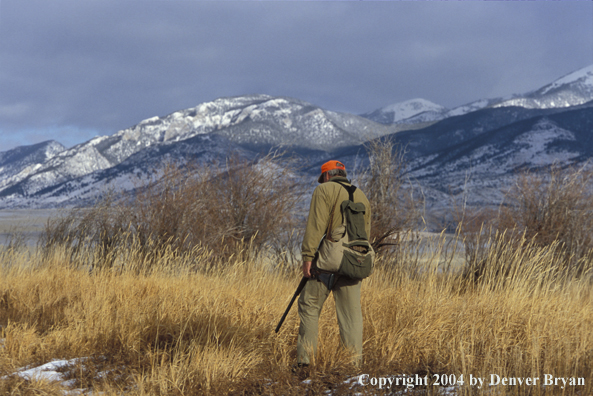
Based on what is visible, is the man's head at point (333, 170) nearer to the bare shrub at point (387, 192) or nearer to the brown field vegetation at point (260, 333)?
the brown field vegetation at point (260, 333)

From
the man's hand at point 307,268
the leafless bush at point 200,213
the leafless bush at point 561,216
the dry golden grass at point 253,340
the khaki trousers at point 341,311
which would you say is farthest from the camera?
the leafless bush at point 561,216

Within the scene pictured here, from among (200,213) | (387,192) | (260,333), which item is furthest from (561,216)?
(260,333)

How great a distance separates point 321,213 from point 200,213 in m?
6.35

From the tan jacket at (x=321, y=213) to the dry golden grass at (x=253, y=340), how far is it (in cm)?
98

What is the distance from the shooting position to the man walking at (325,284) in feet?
12.8

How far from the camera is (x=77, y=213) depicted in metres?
10.7

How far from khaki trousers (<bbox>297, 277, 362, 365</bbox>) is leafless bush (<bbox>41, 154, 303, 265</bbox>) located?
5.05m

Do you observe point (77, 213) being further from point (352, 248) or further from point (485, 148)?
point (485, 148)

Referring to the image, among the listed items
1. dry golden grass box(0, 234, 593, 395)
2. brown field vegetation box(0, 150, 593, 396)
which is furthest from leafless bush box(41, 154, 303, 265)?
dry golden grass box(0, 234, 593, 395)

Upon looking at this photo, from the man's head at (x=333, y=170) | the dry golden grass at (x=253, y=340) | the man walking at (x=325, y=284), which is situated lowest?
the dry golden grass at (x=253, y=340)

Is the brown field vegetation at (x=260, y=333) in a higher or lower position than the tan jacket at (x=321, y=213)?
lower

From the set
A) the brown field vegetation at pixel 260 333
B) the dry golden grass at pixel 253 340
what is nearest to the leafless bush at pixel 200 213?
the brown field vegetation at pixel 260 333

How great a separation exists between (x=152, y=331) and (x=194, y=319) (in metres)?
0.43

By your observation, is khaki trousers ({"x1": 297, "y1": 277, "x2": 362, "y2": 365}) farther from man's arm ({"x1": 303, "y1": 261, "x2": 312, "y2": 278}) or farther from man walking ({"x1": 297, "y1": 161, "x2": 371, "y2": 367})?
man's arm ({"x1": 303, "y1": 261, "x2": 312, "y2": 278})
